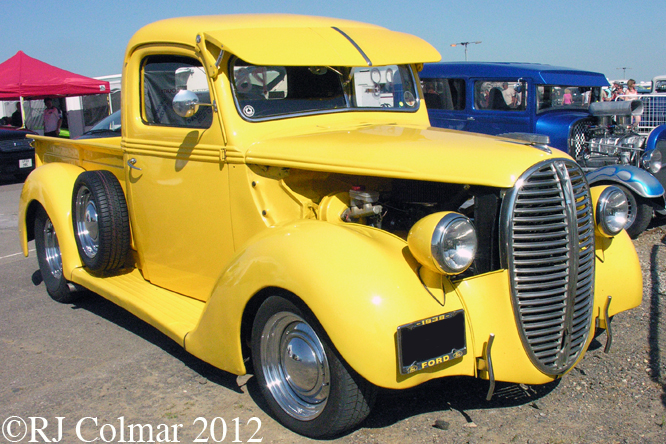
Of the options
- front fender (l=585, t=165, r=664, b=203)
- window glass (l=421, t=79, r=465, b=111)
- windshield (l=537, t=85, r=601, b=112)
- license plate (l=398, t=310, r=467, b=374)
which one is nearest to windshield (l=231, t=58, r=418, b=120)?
license plate (l=398, t=310, r=467, b=374)

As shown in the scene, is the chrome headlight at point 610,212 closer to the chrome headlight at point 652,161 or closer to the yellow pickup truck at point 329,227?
the yellow pickup truck at point 329,227

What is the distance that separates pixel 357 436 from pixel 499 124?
6774 millimetres

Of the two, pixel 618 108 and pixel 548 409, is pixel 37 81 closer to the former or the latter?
pixel 618 108

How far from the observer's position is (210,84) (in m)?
3.31

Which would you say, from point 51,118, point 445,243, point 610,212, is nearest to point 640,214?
point 610,212

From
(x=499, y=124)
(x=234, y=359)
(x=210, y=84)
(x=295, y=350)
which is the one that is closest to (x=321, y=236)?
(x=295, y=350)

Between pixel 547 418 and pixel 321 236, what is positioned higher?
pixel 321 236

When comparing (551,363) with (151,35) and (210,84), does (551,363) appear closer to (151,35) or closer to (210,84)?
(210,84)

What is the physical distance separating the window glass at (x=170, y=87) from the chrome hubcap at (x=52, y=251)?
1640 mm

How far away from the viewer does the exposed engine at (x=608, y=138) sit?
7570mm

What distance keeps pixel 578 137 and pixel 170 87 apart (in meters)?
6.12

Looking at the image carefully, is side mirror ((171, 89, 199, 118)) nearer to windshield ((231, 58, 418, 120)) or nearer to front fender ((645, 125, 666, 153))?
windshield ((231, 58, 418, 120))

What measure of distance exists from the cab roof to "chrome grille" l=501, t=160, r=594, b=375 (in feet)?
4.10

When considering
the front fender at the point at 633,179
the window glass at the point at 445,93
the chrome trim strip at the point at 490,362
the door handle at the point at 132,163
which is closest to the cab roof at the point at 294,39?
the door handle at the point at 132,163
